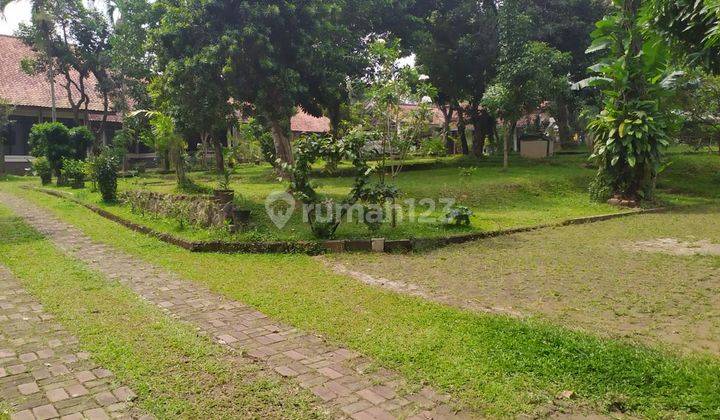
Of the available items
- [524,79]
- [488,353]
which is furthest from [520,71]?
[488,353]

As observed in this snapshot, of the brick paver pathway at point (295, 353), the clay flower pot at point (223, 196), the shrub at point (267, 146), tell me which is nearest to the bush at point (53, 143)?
the shrub at point (267, 146)

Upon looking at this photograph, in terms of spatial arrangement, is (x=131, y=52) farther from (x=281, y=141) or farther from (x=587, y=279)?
(x=587, y=279)

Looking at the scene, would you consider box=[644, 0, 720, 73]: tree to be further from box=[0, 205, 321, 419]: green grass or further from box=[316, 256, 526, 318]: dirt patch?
box=[0, 205, 321, 419]: green grass

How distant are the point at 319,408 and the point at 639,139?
11.4 meters

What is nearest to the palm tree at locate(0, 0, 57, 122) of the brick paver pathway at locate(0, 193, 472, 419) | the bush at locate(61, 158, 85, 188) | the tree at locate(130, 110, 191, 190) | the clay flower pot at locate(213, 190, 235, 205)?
the bush at locate(61, 158, 85, 188)

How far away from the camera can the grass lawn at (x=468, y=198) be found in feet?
28.5

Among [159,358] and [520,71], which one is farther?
[520,71]

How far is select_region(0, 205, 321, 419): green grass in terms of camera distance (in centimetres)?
323

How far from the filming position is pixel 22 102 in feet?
87.2

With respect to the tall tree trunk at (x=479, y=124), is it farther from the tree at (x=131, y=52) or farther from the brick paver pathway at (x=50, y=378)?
the brick paver pathway at (x=50, y=378)

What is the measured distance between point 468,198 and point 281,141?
5031 millimetres

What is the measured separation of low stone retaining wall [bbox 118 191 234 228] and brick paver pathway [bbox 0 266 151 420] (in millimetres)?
3931

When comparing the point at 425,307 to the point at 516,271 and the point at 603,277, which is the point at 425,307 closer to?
the point at 516,271

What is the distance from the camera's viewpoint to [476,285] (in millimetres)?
5910
